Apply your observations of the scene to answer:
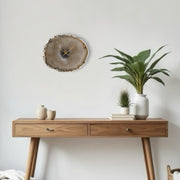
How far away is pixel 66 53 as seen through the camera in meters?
2.58

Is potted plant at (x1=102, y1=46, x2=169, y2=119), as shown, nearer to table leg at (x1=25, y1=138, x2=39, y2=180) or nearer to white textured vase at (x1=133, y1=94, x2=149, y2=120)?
white textured vase at (x1=133, y1=94, x2=149, y2=120)

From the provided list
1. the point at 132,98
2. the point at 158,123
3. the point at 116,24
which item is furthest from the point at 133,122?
the point at 116,24

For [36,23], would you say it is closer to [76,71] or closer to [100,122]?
[76,71]

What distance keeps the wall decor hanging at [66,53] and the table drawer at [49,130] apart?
1.92 feet

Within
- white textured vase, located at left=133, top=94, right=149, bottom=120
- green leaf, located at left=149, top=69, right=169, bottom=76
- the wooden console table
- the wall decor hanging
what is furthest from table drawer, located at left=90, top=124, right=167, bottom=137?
the wall decor hanging

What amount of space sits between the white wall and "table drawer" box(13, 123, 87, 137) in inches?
14.2

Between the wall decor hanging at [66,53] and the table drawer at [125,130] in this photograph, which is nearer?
the table drawer at [125,130]

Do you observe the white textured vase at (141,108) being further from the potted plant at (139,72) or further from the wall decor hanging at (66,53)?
the wall decor hanging at (66,53)

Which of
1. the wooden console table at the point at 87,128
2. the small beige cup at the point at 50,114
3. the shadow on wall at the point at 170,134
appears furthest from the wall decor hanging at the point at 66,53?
the shadow on wall at the point at 170,134

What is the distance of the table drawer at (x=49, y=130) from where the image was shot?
86.6 inches

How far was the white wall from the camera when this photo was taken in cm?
256

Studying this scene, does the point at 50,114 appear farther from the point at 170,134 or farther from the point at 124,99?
the point at 170,134

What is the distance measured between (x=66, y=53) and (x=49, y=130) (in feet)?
2.42

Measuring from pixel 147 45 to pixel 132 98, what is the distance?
0.49 meters
